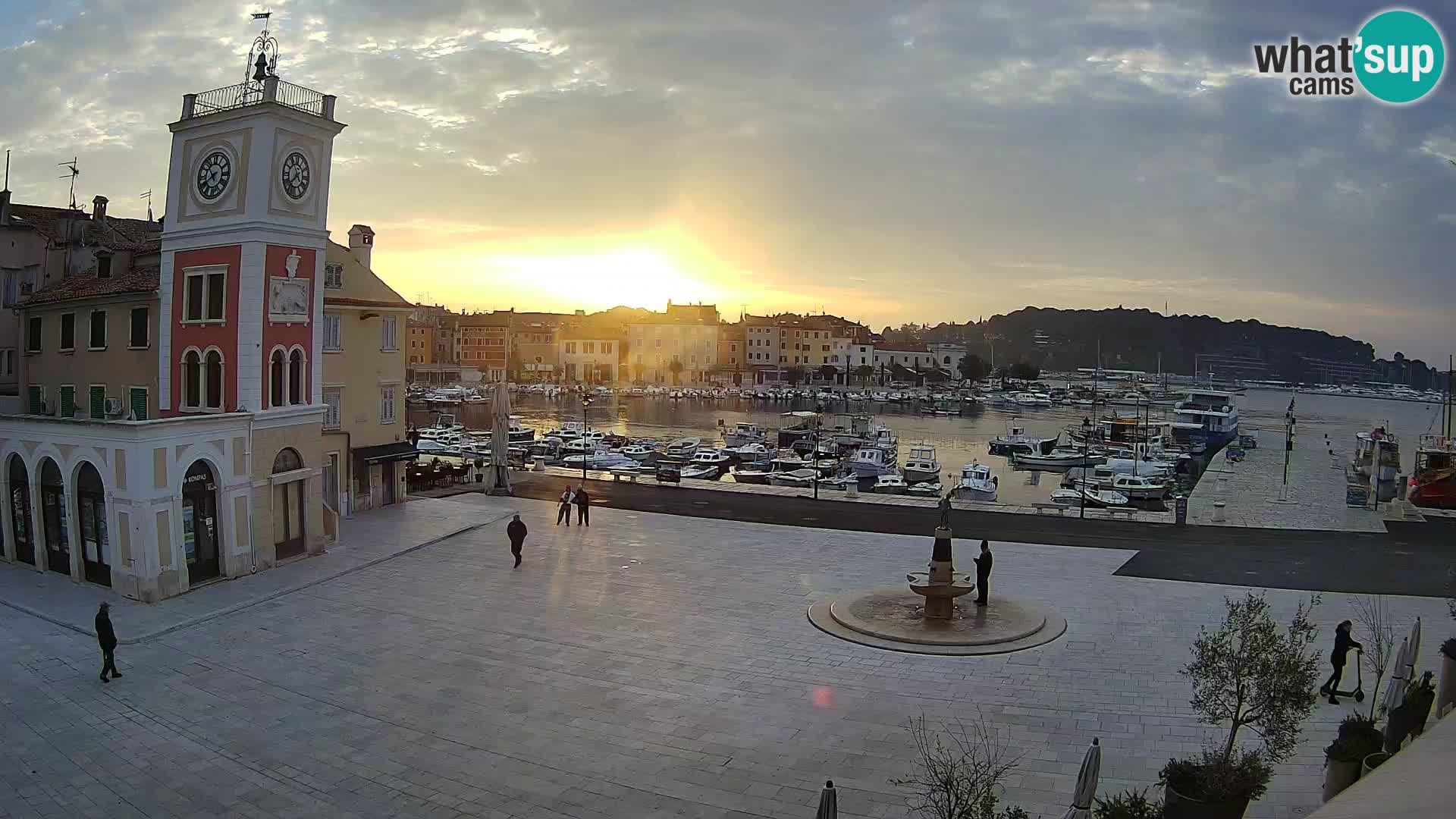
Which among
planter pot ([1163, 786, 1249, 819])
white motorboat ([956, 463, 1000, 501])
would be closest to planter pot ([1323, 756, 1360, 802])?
planter pot ([1163, 786, 1249, 819])

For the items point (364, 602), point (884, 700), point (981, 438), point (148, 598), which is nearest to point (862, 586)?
point (884, 700)

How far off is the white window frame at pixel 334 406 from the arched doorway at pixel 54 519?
26.3 ft

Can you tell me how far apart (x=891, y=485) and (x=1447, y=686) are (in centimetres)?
3770

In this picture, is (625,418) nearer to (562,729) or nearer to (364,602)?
(364,602)

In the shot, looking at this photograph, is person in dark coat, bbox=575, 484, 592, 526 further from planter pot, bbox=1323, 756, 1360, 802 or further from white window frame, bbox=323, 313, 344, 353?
planter pot, bbox=1323, 756, 1360, 802

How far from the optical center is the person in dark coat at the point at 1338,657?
39.9 ft

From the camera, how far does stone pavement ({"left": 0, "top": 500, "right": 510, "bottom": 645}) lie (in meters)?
16.9

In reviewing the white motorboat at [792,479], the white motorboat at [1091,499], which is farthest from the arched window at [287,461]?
the white motorboat at [1091,499]

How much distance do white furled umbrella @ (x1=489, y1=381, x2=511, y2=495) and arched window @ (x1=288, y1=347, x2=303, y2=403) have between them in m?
10.6

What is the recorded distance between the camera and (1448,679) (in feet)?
34.3

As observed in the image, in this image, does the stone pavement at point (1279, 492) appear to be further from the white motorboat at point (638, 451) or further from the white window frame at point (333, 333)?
the white motorboat at point (638, 451)

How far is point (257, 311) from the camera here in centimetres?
2081

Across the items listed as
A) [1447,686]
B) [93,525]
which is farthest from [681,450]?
[1447,686]

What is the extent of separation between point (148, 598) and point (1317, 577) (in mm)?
24009
